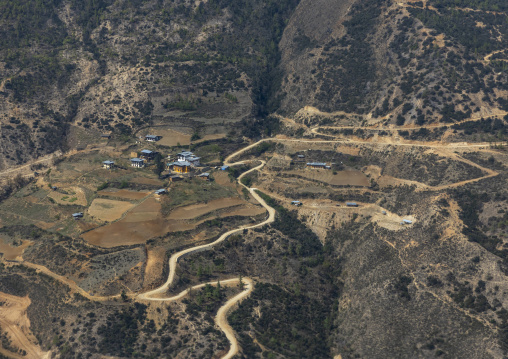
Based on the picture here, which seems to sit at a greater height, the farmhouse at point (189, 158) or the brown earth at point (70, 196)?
the farmhouse at point (189, 158)

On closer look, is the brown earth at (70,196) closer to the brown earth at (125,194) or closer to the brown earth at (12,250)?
the brown earth at (125,194)

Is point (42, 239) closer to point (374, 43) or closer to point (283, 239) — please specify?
point (283, 239)

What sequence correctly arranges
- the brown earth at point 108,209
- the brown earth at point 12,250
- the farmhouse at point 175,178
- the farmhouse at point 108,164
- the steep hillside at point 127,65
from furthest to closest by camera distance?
1. the steep hillside at point 127,65
2. the farmhouse at point 108,164
3. the farmhouse at point 175,178
4. the brown earth at point 108,209
5. the brown earth at point 12,250

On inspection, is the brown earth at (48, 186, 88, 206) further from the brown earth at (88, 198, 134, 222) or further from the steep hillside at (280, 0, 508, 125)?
the steep hillside at (280, 0, 508, 125)

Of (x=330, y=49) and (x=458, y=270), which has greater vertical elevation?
(x=330, y=49)

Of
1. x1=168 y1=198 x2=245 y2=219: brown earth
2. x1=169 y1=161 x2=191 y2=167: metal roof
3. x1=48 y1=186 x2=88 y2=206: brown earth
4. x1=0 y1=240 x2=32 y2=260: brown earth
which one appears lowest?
x1=0 y1=240 x2=32 y2=260: brown earth

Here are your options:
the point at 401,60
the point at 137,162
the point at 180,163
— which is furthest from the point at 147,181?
the point at 401,60

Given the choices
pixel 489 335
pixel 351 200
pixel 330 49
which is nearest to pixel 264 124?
pixel 330 49

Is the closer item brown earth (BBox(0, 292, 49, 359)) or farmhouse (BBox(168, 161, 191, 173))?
brown earth (BBox(0, 292, 49, 359))

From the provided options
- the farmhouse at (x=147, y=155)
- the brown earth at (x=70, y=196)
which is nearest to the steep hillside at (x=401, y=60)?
the farmhouse at (x=147, y=155)

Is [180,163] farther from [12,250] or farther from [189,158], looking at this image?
[12,250]

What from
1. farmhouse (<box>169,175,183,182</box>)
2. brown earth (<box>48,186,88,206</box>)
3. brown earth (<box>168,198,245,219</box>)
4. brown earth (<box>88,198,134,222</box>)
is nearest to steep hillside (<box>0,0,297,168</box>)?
farmhouse (<box>169,175,183,182</box>)
